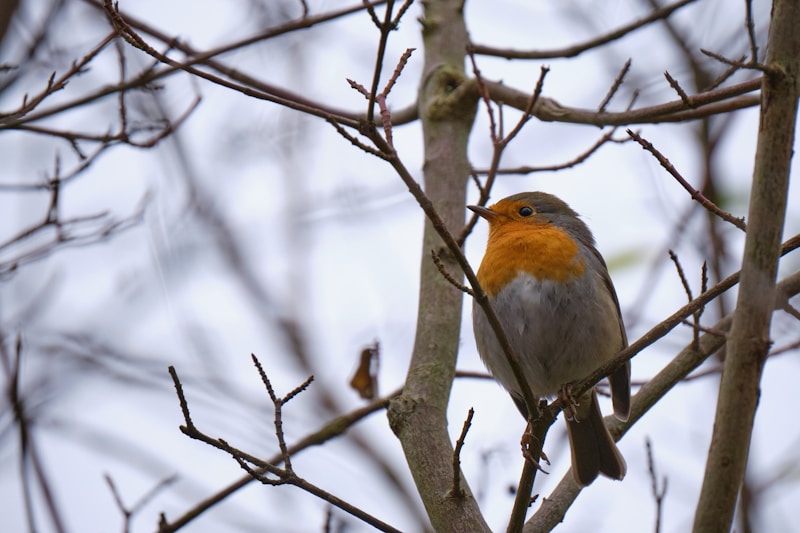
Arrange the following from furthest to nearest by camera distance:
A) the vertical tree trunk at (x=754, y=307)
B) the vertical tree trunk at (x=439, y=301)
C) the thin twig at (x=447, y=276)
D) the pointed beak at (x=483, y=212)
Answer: the pointed beak at (x=483, y=212) < the vertical tree trunk at (x=439, y=301) < the thin twig at (x=447, y=276) < the vertical tree trunk at (x=754, y=307)

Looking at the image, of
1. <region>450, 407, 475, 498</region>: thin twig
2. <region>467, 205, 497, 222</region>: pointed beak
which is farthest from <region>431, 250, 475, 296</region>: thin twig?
<region>467, 205, 497, 222</region>: pointed beak

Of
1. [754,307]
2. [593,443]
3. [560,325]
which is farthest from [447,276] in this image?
[593,443]

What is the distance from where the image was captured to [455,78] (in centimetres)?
473

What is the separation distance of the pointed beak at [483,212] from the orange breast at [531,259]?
163 millimetres

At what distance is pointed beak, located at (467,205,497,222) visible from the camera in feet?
14.0

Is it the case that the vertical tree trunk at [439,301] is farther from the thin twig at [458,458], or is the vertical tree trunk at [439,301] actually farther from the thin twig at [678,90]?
the thin twig at [678,90]

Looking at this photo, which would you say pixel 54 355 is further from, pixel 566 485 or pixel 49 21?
pixel 566 485

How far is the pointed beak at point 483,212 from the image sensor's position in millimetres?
4254

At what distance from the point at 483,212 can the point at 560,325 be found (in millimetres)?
678

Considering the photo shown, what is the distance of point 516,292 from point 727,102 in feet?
4.05

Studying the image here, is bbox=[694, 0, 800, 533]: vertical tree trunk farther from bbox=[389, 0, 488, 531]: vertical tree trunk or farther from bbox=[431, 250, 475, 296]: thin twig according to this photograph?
bbox=[389, 0, 488, 531]: vertical tree trunk

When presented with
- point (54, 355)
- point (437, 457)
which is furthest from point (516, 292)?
point (54, 355)

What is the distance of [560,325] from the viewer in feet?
13.9

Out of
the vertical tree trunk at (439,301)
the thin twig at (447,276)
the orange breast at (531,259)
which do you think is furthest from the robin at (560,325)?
the thin twig at (447,276)
